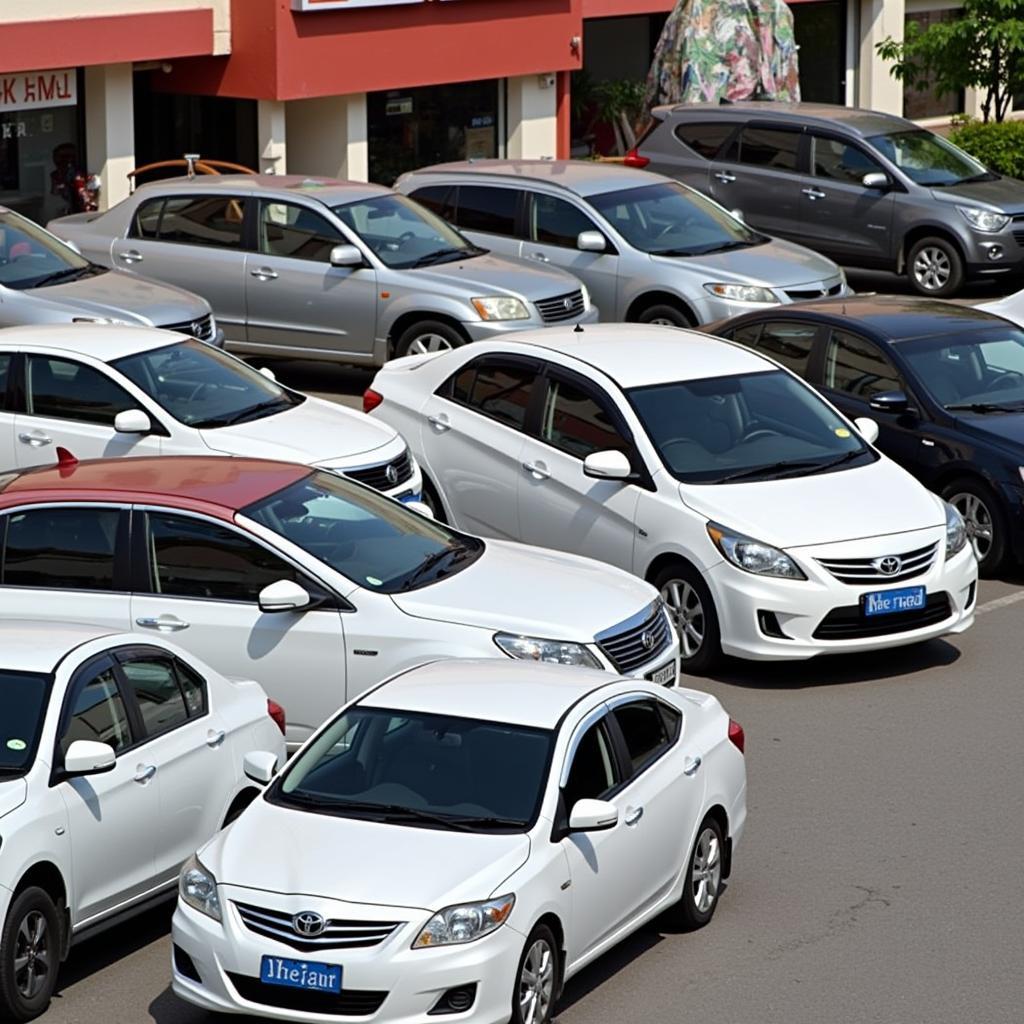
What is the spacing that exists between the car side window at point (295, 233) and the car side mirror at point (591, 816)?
37.8 ft

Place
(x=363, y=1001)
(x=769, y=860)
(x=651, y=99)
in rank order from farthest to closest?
1. (x=651, y=99)
2. (x=769, y=860)
3. (x=363, y=1001)

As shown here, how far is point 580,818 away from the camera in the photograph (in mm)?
7977


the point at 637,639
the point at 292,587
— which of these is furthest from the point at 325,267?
the point at 637,639

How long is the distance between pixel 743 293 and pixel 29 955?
1244 centimetres

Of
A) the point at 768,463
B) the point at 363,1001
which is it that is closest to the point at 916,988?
the point at 363,1001

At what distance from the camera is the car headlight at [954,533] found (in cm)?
1280

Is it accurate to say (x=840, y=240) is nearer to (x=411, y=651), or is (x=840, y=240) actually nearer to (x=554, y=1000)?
(x=411, y=651)

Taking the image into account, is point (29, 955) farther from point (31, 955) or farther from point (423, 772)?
point (423, 772)

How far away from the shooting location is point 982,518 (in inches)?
575

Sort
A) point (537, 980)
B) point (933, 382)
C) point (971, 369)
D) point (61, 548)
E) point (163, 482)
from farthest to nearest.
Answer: point (971, 369) < point (933, 382) < point (163, 482) < point (61, 548) < point (537, 980)

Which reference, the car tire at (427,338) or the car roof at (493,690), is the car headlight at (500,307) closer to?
the car tire at (427,338)

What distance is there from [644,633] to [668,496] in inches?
82.6

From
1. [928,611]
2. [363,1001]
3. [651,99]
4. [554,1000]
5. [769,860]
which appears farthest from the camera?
[651,99]

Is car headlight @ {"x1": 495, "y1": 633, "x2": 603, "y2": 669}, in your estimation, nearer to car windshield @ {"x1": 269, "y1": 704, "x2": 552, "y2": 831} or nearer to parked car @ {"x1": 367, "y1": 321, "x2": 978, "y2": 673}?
car windshield @ {"x1": 269, "y1": 704, "x2": 552, "y2": 831}
